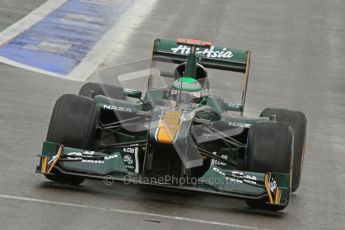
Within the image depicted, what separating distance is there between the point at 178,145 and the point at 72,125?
1.46 metres

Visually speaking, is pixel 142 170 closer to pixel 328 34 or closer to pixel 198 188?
pixel 198 188

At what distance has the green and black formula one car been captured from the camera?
10922mm

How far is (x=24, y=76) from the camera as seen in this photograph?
20.6m

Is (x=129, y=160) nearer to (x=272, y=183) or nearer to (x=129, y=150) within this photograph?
(x=129, y=150)

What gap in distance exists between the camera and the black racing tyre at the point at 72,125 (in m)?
11.4

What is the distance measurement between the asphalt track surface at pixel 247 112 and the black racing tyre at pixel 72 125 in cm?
56

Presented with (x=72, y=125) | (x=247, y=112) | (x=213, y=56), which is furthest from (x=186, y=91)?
(x=247, y=112)

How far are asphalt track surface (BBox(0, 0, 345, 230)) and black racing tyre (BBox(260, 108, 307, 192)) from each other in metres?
0.28

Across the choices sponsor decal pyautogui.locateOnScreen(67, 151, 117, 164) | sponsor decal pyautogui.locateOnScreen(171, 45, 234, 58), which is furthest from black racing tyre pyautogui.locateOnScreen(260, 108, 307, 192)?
sponsor decal pyautogui.locateOnScreen(67, 151, 117, 164)

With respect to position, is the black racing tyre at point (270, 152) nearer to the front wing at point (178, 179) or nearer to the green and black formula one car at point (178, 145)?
the green and black formula one car at point (178, 145)

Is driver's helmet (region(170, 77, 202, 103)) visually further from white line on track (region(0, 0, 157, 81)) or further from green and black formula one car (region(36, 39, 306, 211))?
white line on track (region(0, 0, 157, 81))

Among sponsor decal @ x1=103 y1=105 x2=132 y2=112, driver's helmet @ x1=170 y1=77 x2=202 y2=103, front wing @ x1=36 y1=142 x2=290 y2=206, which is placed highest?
driver's helmet @ x1=170 y1=77 x2=202 y2=103

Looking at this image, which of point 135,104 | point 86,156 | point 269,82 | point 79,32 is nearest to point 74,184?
point 86,156

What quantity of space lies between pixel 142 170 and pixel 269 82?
12.7m
